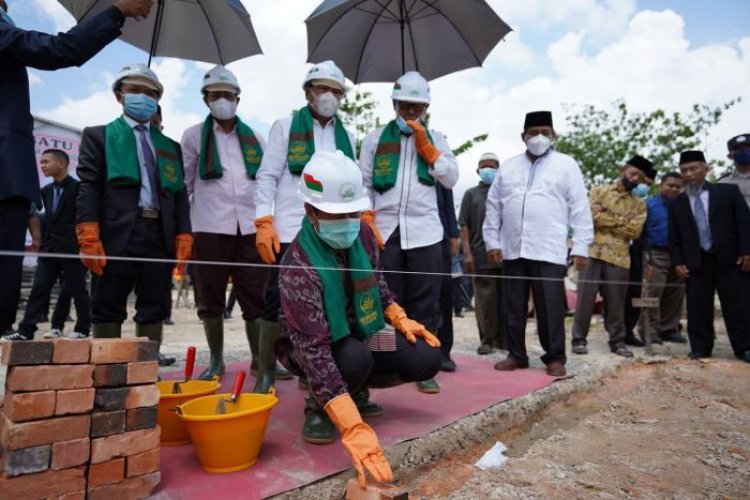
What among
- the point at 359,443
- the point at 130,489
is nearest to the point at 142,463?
the point at 130,489

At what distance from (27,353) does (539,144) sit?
139 inches

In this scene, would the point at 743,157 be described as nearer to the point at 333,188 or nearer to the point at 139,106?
the point at 333,188

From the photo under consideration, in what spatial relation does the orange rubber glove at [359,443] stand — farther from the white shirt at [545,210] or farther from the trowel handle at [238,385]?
the white shirt at [545,210]

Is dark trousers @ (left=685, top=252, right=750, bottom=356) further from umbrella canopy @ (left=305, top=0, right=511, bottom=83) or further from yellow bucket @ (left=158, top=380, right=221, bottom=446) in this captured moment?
yellow bucket @ (left=158, top=380, right=221, bottom=446)

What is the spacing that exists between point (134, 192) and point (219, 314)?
98cm

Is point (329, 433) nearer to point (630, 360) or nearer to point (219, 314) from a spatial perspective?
point (219, 314)

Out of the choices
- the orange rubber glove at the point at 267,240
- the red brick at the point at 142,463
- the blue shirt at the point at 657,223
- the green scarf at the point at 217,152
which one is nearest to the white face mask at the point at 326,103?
the green scarf at the point at 217,152

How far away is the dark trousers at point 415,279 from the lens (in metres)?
3.32

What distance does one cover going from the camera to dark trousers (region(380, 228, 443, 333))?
3.32m

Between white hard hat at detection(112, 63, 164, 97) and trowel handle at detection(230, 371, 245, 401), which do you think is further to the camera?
white hard hat at detection(112, 63, 164, 97)

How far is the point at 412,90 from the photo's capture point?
10.9 feet

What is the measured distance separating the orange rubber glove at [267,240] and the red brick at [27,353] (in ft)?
4.15

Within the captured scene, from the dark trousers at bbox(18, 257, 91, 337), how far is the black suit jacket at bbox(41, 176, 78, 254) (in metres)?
0.17

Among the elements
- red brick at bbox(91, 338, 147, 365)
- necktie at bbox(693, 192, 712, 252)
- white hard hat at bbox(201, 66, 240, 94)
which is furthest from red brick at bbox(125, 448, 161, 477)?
necktie at bbox(693, 192, 712, 252)
